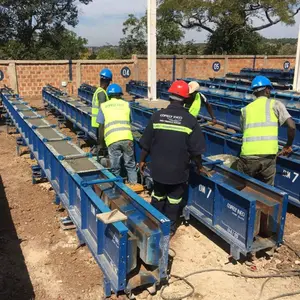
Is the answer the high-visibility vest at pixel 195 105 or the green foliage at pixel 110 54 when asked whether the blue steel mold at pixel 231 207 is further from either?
the green foliage at pixel 110 54

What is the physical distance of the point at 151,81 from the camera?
13414 millimetres

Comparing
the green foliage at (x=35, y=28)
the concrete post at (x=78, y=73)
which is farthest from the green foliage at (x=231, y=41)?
the concrete post at (x=78, y=73)

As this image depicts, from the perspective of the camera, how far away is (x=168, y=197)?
466 centimetres

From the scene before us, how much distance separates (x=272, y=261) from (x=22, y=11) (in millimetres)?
27343

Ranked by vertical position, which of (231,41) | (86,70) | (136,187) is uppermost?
(231,41)

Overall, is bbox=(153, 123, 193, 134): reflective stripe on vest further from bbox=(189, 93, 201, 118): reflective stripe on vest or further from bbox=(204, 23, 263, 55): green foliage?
bbox=(204, 23, 263, 55): green foliage

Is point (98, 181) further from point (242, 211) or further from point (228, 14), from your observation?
point (228, 14)

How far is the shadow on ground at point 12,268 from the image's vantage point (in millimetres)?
3916

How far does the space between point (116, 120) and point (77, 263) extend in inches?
93.5

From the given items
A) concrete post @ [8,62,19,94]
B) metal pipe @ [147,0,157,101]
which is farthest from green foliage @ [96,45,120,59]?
metal pipe @ [147,0,157,101]

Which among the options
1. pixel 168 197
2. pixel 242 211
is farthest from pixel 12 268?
pixel 242 211

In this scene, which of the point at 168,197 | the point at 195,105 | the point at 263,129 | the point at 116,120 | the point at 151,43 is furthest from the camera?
the point at 151,43

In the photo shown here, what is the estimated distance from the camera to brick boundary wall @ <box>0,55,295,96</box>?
17.5m

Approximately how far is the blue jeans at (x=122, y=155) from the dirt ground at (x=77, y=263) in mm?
1170
